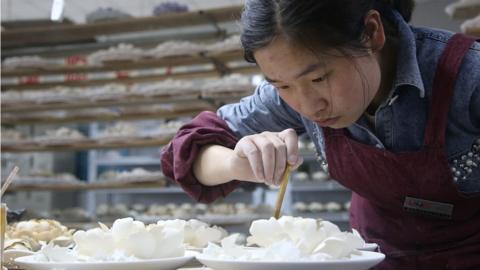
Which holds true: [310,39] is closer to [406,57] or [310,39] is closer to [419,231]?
[406,57]

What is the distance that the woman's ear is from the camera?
96 cm

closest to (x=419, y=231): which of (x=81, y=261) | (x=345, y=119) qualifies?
(x=345, y=119)

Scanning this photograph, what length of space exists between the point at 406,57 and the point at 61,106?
3734 millimetres

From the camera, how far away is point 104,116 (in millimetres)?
4449

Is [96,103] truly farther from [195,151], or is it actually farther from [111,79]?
[195,151]

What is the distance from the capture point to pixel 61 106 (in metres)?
4.29

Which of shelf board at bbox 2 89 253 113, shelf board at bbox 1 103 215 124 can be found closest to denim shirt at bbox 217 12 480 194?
shelf board at bbox 2 89 253 113

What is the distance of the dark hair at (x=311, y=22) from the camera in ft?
2.93

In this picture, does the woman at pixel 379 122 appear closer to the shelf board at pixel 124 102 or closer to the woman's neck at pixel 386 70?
the woman's neck at pixel 386 70

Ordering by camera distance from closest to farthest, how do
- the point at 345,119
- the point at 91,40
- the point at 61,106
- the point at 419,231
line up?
the point at 345,119
the point at 419,231
the point at 61,106
the point at 91,40

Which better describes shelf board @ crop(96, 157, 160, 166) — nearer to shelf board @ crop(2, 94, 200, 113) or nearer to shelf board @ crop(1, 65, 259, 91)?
shelf board @ crop(1, 65, 259, 91)

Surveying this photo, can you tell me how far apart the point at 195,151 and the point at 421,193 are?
21.1 inches

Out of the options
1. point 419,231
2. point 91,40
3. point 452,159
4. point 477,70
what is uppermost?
point 91,40

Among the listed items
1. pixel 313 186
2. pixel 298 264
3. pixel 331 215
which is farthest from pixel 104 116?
pixel 298 264
